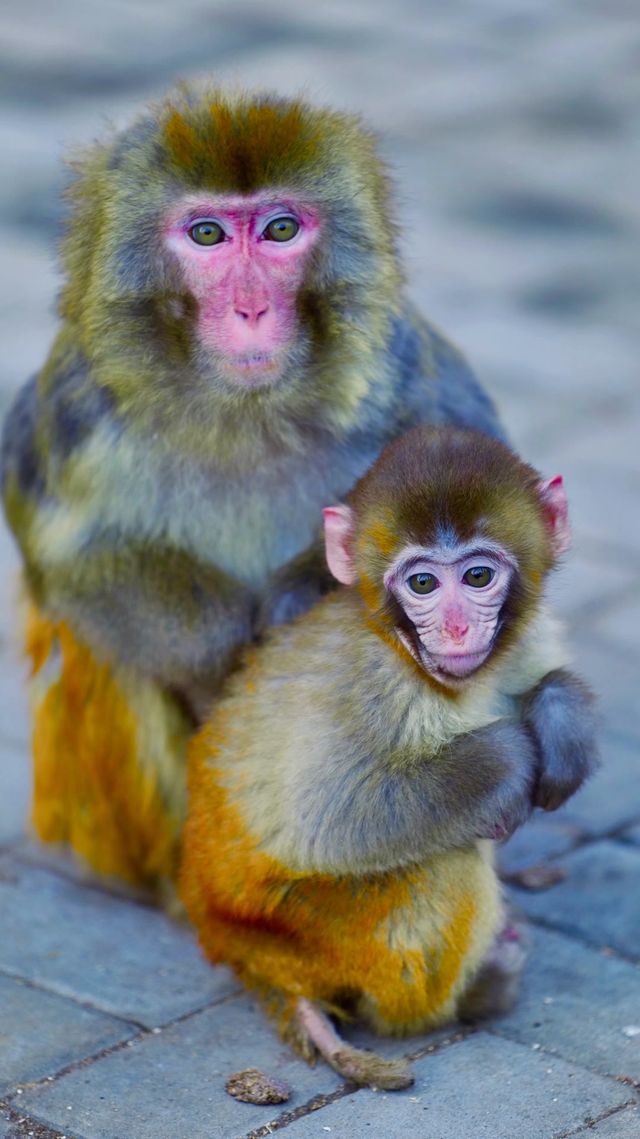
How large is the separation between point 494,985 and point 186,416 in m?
1.21

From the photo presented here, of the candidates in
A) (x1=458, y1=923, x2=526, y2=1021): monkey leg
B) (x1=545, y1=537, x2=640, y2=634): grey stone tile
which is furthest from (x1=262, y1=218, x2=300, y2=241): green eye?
(x1=545, y1=537, x2=640, y2=634): grey stone tile

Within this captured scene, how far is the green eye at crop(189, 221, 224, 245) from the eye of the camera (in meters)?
3.56

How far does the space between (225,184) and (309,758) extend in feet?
3.47

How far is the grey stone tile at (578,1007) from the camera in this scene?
3.47 m

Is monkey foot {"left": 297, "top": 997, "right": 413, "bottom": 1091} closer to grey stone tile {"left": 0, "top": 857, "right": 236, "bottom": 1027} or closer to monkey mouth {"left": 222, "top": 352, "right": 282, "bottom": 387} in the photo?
grey stone tile {"left": 0, "top": 857, "right": 236, "bottom": 1027}

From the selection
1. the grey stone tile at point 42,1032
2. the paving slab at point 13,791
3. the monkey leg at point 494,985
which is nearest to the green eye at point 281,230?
the monkey leg at point 494,985

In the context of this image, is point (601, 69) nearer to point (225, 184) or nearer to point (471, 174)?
point (471, 174)

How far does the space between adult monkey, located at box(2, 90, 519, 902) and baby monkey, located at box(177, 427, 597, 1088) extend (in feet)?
1.14

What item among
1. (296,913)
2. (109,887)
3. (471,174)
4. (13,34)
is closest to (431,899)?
(296,913)

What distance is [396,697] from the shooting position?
3273 millimetres

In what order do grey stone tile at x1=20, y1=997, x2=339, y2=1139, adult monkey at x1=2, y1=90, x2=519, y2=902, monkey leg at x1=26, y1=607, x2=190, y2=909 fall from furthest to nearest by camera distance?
monkey leg at x1=26, y1=607, x2=190, y2=909, adult monkey at x1=2, y1=90, x2=519, y2=902, grey stone tile at x1=20, y1=997, x2=339, y2=1139

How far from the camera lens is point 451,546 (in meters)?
3.14

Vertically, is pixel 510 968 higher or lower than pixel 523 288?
lower

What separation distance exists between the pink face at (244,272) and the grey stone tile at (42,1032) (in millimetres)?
1210
